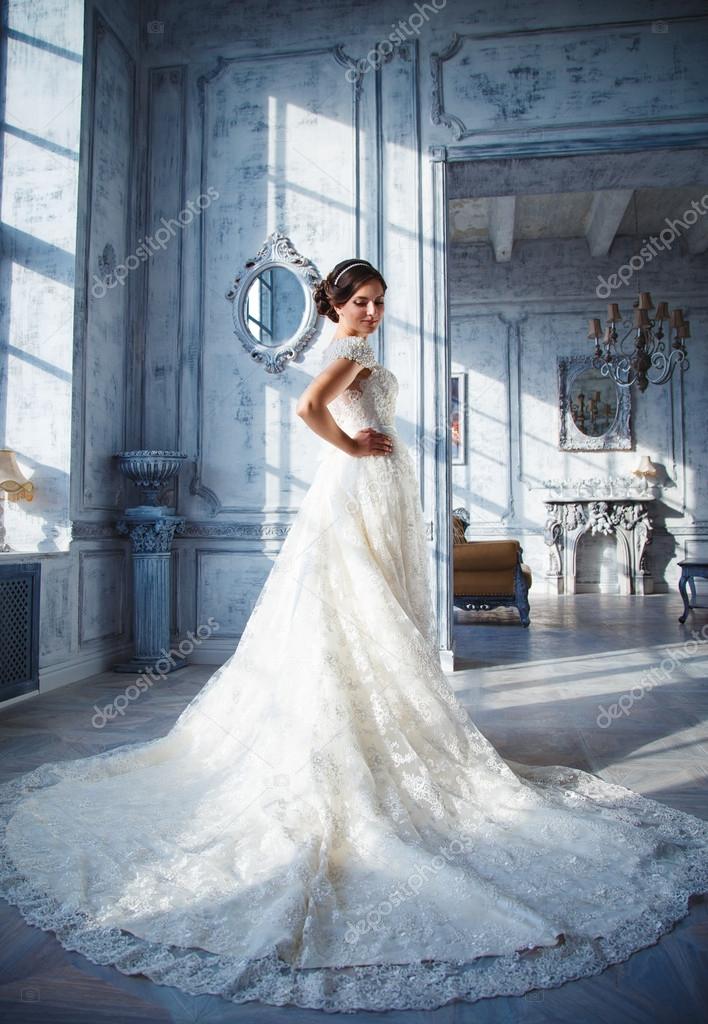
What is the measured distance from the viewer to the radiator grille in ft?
11.4

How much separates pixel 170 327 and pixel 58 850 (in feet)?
12.4

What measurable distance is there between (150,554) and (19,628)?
104cm

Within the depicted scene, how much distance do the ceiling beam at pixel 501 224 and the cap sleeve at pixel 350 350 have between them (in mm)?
6878

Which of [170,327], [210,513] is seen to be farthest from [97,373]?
[210,513]

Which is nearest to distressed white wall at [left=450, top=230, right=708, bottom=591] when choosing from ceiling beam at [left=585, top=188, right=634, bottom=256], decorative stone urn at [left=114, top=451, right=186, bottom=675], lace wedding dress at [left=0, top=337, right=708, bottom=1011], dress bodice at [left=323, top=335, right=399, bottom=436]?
ceiling beam at [left=585, top=188, right=634, bottom=256]

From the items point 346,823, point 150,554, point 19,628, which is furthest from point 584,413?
point 346,823

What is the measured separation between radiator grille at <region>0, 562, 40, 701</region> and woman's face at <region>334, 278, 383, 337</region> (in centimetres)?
227

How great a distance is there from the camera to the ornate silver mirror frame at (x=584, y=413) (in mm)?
10352

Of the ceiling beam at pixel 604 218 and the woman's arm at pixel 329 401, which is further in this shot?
the ceiling beam at pixel 604 218

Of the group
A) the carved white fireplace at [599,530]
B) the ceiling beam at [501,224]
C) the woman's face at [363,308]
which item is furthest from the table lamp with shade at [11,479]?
the carved white fireplace at [599,530]

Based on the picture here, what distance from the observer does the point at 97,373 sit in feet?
14.5

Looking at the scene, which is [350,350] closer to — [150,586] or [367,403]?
[367,403]

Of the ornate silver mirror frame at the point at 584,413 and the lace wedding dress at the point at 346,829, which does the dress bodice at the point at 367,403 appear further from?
the ornate silver mirror frame at the point at 584,413

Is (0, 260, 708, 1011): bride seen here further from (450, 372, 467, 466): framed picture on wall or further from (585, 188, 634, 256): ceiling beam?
(450, 372, 467, 466): framed picture on wall
